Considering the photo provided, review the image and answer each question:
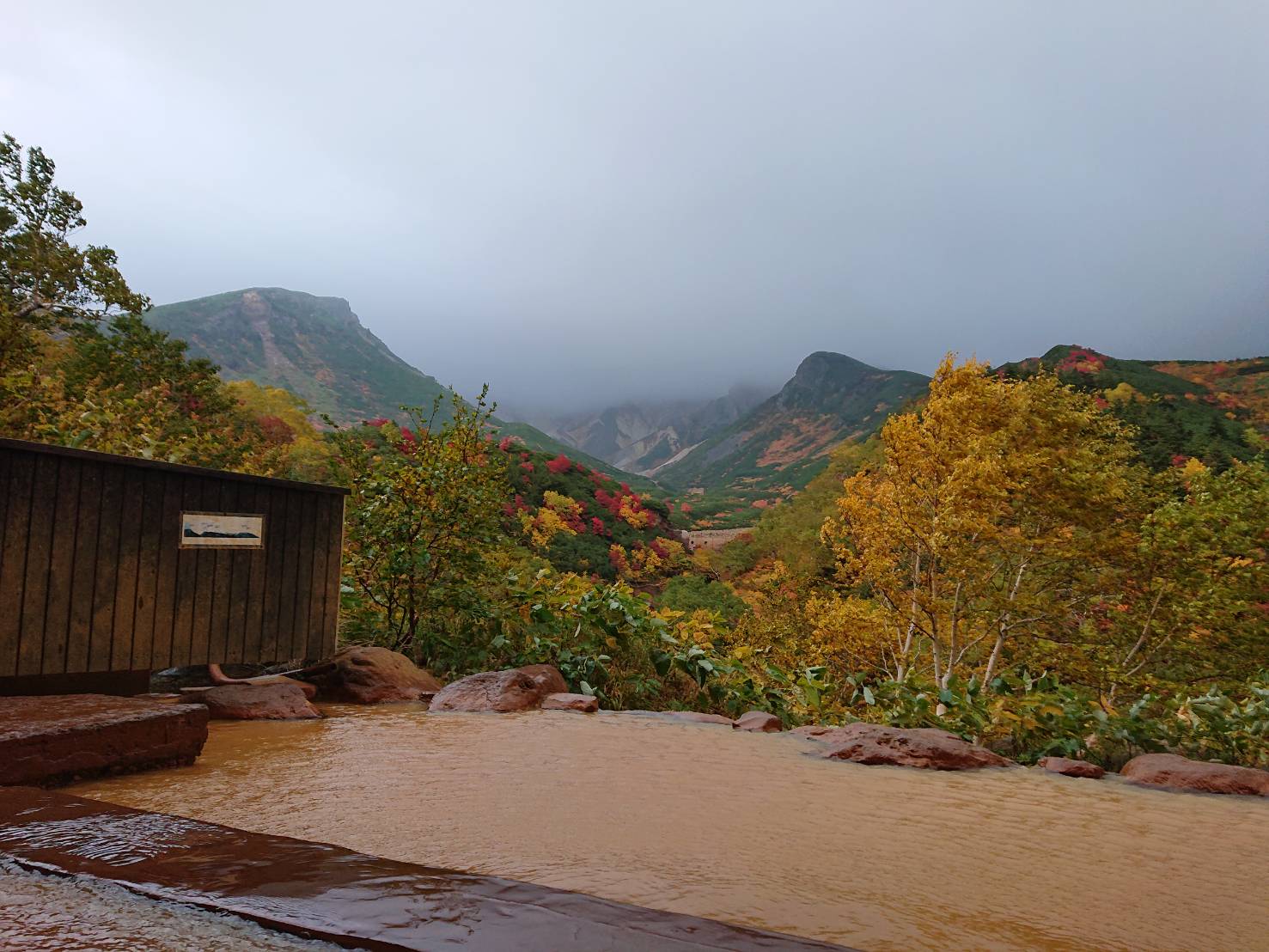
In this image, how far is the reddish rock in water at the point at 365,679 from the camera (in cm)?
671

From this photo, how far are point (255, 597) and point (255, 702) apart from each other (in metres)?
0.96

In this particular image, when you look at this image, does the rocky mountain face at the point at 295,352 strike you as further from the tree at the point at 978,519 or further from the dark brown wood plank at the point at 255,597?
Result: the dark brown wood plank at the point at 255,597

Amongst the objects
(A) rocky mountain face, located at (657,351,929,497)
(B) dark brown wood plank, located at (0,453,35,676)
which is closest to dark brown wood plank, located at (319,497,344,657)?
(B) dark brown wood plank, located at (0,453,35,676)

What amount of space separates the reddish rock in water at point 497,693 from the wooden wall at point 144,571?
134cm

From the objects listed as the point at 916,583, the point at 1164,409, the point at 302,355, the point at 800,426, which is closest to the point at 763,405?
the point at 800,426

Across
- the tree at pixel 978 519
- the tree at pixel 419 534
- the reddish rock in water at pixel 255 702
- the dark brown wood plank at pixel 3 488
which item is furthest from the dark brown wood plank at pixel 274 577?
the tree at pixel 978 519

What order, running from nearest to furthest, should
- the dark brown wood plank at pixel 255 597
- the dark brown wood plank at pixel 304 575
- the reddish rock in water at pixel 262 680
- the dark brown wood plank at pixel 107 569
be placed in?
the dark brown wood plank at pixel 107 569 < the dark brown wood plank at pixel 255 597 < the reddish rock in water at pixel 262 680 < the dark brown wood plank at pixel 304 575

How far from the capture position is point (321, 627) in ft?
22.2

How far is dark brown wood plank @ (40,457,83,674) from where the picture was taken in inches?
193

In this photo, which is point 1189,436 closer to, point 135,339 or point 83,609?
point 83,609

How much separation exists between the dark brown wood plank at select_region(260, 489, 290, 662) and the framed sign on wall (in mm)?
114

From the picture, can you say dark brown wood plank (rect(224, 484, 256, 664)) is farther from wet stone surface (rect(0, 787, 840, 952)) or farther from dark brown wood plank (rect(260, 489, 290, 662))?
wet stone surface (rect(0, 787, 840, 952))

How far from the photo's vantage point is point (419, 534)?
26.3 ft

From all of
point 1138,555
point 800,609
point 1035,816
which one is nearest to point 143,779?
point 1035,816
